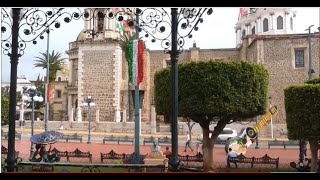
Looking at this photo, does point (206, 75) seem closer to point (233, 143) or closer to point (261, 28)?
point (233, 143)

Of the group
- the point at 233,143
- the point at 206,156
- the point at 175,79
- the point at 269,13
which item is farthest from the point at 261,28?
the point at 175,79

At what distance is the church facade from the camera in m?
37.5

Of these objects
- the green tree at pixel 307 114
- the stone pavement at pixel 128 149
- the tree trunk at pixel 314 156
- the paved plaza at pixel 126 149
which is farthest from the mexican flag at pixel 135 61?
the stone pavement at pixel 128 149

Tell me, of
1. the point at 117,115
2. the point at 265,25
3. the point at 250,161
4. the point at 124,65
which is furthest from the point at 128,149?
the point at 265,25

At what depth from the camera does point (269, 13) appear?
4731cm

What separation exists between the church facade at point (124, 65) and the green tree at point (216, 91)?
21.8 m

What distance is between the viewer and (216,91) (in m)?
13.6

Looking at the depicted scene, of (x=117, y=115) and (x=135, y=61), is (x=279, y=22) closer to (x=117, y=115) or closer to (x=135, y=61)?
(x=117, y=115)

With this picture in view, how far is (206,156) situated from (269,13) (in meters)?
36.0

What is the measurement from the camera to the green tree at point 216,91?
44.7 feet

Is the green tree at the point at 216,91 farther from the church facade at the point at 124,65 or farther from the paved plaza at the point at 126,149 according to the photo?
the church facade at the point at 124,65

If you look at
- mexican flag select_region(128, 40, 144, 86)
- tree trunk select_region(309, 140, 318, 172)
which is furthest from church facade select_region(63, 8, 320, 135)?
tree trunk select_region(309, 140, 318, 172)
